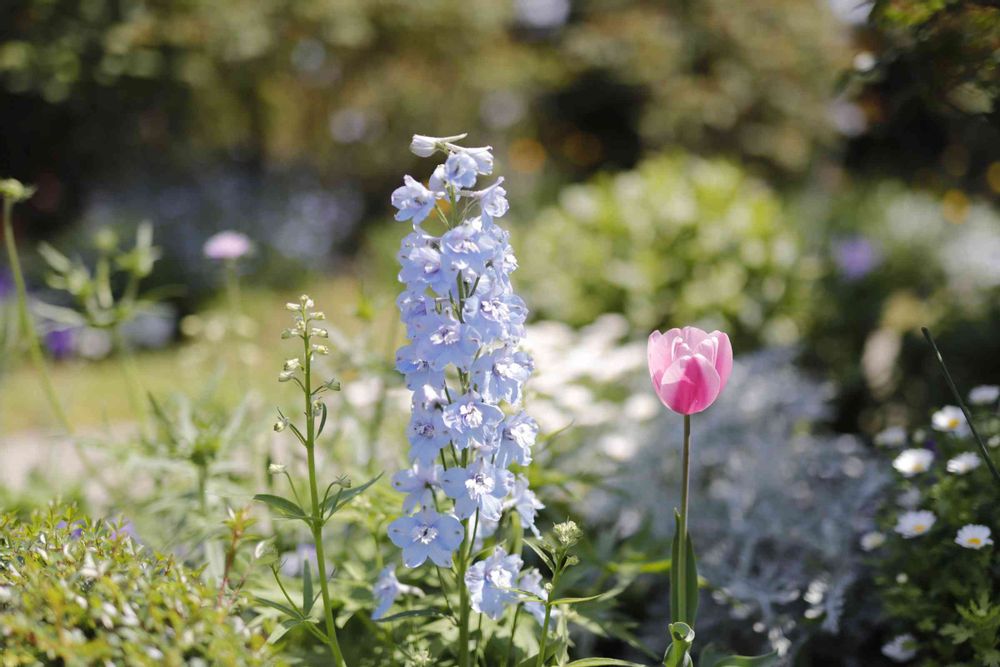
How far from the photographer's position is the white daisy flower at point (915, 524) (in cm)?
181

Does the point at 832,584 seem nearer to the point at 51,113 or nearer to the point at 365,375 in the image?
the point at 365,375

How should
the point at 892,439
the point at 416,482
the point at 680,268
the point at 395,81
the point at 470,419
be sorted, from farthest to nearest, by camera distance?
Result: the point at 395,81, the point at 680,268, the point at 892,439, the point at 416,482, the point at 470,419

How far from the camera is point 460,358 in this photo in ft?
4.18

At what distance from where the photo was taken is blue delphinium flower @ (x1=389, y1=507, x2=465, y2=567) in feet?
4.43

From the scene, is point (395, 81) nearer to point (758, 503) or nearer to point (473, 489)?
point (758, 503)

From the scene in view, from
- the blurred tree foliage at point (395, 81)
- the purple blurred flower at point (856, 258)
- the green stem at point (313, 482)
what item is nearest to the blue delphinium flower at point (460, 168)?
the green stem at point (313, 482)

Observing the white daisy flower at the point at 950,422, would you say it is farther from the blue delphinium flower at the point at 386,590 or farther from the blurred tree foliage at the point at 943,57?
the blue delphinium flower at the point at 386,590

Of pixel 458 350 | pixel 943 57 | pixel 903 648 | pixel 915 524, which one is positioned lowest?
pixel 903 648

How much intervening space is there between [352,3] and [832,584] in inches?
281

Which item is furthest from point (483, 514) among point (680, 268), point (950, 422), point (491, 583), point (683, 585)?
point (680, 268)

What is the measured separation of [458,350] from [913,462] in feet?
4.30

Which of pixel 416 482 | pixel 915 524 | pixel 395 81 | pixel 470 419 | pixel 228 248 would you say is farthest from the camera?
pixel 395 81

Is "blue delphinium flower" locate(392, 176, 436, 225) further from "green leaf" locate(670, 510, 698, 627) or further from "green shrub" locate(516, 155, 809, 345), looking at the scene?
"green shrub" locate(516, 155, 809, 345)

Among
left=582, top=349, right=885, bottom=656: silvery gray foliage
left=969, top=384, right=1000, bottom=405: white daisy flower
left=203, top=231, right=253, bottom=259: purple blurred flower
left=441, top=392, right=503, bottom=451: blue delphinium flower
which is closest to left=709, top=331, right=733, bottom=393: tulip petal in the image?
left=441, top=392, right=503, bottom=451: blue delphinium flower
